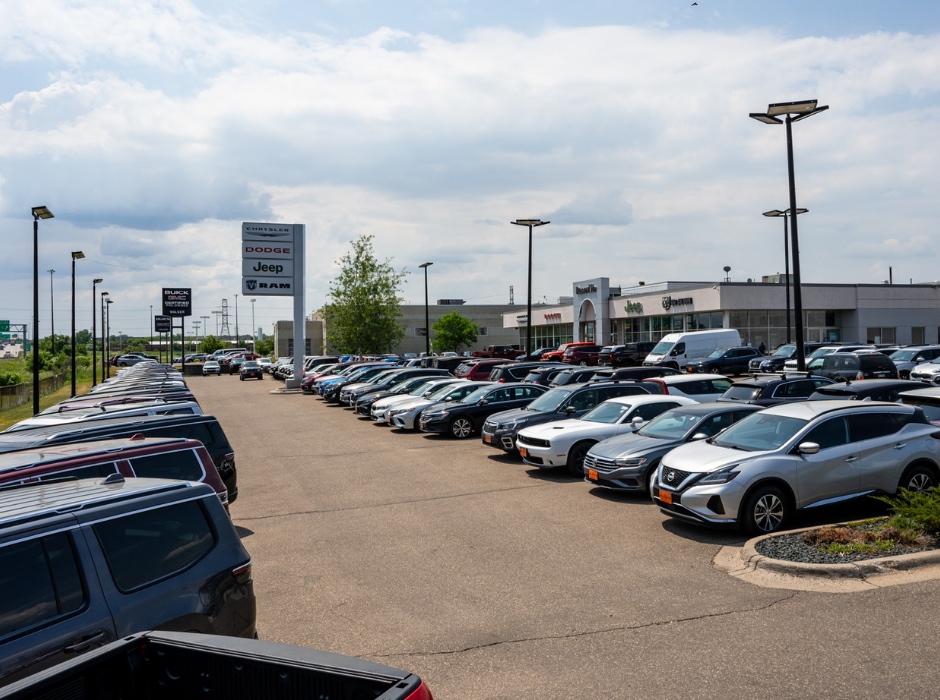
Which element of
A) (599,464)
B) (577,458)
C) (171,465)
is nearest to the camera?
(171,465)

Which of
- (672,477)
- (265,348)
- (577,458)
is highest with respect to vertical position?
(265,348)

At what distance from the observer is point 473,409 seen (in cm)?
2064

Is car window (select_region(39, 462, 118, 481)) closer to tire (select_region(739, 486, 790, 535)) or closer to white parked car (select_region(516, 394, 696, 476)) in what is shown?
tire (select_region(739, 486, 790, 535))

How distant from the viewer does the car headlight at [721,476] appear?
978 cm

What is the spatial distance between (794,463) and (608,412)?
5744mm

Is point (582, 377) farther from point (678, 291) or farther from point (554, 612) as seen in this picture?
point (678, 291)

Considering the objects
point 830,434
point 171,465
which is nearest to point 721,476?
point 830,434

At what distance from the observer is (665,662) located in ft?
19.6

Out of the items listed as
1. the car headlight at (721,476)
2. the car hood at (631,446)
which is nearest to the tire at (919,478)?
the car headlight at (721,476)

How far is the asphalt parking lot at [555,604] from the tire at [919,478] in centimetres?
278

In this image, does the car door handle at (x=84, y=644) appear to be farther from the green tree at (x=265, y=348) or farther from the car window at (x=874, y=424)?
the green tree at (x=265, y=348)

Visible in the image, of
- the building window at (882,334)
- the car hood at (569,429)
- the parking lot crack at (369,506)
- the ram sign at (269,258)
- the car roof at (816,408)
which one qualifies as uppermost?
the ram sign at (269,258)

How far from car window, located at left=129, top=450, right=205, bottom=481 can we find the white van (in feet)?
115

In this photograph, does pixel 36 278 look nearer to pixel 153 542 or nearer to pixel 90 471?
pixel 90 471
